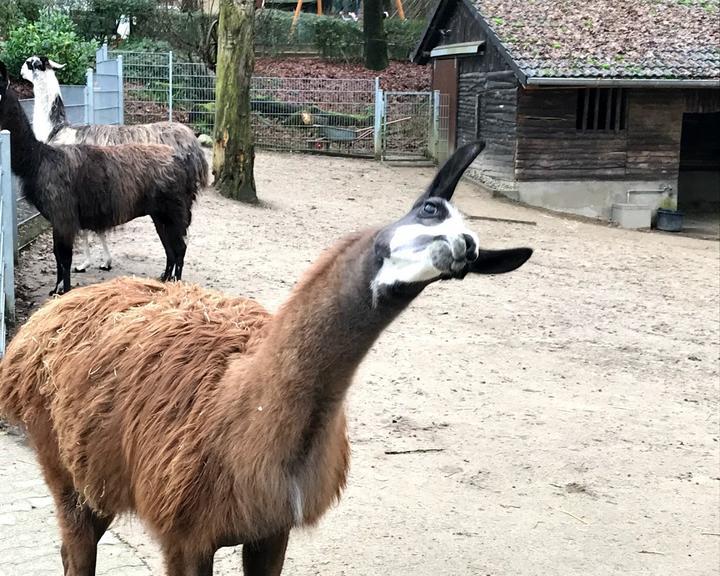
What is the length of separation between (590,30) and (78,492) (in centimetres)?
1773

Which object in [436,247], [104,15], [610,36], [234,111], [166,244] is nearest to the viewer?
[436,247]

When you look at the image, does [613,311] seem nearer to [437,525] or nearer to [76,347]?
[437,525]

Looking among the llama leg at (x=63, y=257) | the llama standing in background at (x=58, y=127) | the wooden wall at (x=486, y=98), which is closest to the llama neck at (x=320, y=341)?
the llama leg at (x=63, y=257)

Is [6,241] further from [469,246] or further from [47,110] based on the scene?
[469,246]

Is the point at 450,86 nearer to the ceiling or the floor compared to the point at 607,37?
nearer to the floor

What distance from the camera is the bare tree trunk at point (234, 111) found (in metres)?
13.5

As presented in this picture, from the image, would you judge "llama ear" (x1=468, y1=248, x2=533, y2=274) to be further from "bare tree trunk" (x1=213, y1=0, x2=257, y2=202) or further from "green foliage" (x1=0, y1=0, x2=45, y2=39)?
"green foliage" (x1=0, y1=0, x2=45, y2=39)

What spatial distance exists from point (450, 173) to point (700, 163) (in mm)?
21034

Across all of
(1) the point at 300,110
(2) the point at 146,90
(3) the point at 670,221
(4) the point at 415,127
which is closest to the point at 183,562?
(3) the point at 670,221

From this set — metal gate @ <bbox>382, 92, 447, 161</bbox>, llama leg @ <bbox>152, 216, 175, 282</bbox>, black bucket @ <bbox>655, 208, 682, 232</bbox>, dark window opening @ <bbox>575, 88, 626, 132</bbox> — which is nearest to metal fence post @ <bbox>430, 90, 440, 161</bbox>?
metal gate @ <bbox>382, 92, 447, 161</bbox>

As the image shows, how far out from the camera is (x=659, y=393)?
6785 millimetres

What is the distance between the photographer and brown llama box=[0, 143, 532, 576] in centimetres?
202

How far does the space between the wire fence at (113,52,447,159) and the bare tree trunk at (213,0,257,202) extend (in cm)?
612

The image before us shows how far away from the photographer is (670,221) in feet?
57.0
